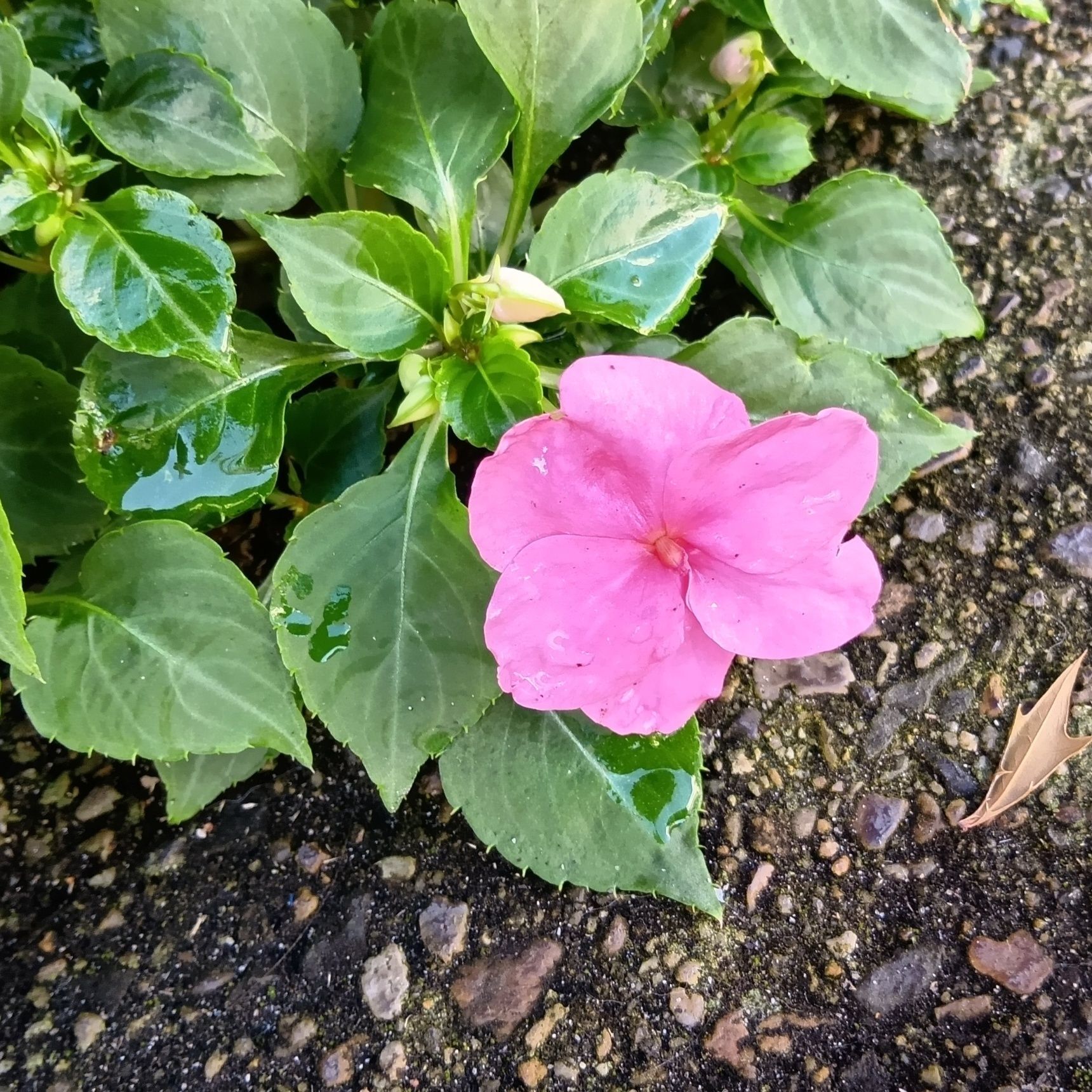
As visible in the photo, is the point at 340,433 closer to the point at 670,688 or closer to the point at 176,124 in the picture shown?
the point at 176,124

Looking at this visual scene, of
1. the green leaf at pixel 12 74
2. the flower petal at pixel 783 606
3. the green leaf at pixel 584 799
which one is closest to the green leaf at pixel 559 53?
the green leaf at pixel 12 74

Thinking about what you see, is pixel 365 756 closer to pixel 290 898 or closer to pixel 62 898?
pixel 290 898

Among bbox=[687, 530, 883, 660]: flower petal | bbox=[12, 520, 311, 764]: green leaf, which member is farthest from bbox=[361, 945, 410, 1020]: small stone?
bbox=[687, 530, 883, 660]: flower petal

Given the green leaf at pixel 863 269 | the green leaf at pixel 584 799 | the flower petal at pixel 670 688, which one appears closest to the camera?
the flower petal at pixel 670 688

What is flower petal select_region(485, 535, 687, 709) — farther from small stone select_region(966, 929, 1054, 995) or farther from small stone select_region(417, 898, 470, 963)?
small stone select_region(966, 929, 1054, 995)

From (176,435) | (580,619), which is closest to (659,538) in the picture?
(580,619)

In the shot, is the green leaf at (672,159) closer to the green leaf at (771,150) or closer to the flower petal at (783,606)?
the green leaf at (771,150)
